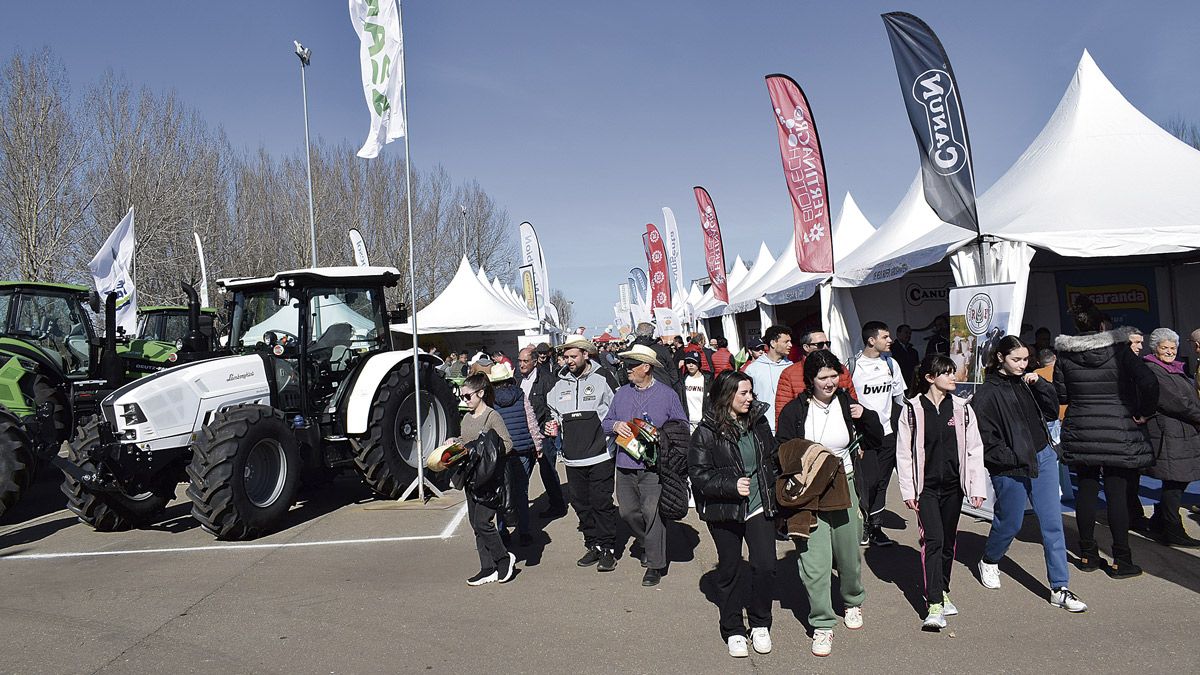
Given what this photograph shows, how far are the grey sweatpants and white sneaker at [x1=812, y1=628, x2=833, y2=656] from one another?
1486mm

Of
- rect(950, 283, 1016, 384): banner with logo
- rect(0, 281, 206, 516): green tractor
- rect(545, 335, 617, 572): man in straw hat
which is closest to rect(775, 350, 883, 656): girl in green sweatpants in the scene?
rect(545, 335, 617, 572): man in straw hat

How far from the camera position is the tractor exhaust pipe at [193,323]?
24.0ft

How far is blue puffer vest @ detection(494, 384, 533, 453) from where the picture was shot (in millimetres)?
6387

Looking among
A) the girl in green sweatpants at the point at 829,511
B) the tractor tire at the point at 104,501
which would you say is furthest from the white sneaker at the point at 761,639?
the tractor tire at the point at 104,501

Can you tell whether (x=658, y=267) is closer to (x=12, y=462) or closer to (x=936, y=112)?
(x=936, y=112)

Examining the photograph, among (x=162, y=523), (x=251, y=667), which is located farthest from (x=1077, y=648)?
(x=162, y=523)

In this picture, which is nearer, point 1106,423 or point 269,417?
point 1106,423

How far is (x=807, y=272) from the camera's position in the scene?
1271 centimetres

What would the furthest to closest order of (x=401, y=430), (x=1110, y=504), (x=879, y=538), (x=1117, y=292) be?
Answer: 1. (x=1117, y=292)
2. (x=401, y=430)
3. (x=879, y=538)
4. (x=1110, y=504)

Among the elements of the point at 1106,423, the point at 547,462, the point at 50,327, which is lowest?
the point at 547,462

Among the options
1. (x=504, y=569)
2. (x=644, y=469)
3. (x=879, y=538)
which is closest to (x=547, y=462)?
(x=504, y=569)

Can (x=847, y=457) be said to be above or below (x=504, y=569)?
above

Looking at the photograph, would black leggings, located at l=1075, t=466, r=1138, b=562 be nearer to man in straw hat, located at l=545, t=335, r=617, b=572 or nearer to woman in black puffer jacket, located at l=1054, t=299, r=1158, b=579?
woman in black puffer jacket, located at l=1054, t=299, r=1158, b=579

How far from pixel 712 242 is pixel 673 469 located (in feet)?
46.5
